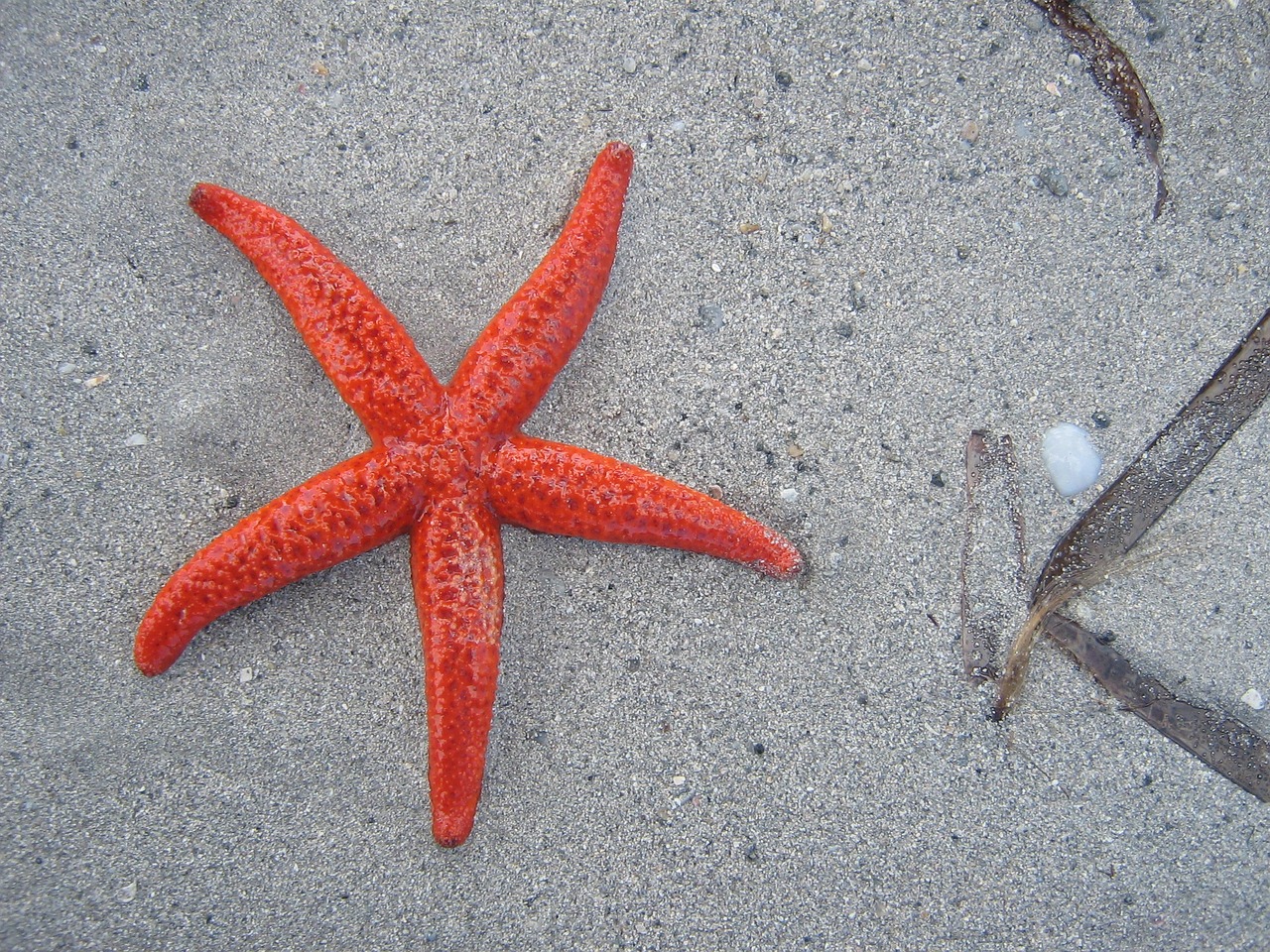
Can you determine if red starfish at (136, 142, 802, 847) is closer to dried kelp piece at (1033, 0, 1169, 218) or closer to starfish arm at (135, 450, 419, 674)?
starfish arm at (135, 450, 419, 674)

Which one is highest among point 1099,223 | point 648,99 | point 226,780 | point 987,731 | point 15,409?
point 1099,223

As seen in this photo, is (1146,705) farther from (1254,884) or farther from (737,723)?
(737,723)

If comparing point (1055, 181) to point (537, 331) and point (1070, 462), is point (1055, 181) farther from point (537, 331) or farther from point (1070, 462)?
point (537, 331)

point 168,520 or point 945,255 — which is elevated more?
point 945,255

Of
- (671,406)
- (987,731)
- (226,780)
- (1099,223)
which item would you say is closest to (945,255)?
(1099,223)

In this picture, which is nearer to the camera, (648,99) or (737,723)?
(737,723)

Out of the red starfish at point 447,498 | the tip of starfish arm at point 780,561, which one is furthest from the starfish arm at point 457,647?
the tip of starfish arm at point 780,561
